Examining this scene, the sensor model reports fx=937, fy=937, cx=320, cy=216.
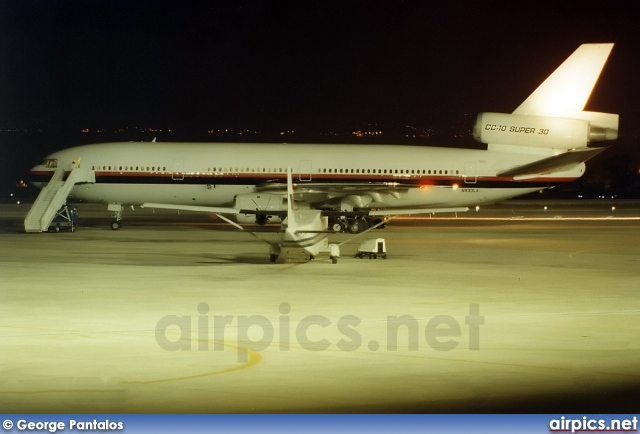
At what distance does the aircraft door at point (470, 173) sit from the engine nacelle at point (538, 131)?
1.77 m

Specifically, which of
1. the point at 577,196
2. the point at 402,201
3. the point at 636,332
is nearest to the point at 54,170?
the point at 402,201

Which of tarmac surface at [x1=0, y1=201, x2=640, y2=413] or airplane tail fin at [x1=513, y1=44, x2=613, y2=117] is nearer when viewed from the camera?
tarmac surface at [x1=0, y1=201, x2=640, y2=413]

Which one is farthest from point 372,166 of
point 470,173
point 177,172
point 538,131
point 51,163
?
point 51,163

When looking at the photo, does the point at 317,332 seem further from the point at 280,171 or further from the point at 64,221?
the point at 280,171

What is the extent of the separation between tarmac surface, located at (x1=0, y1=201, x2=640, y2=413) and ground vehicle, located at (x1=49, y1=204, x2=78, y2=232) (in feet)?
41.4

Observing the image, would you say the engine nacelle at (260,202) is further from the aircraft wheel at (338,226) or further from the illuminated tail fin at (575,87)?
the illuminated tail fin at (575,87)

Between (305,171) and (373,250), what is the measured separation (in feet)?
63.3

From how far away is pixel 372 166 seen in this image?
5206 centimetres

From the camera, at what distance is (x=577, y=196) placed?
120 m

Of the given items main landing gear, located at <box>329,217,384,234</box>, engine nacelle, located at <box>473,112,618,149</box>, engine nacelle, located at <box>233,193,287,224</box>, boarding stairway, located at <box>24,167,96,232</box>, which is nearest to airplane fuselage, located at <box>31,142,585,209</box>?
boarding stairway, located at <box>24,167,96,232</box>

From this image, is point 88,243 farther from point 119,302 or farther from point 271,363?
point 271,363

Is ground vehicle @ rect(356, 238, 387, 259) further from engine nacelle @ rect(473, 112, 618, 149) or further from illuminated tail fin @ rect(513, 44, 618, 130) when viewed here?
A: illuminated tail fin @ rect(513, 44, 618, 130)

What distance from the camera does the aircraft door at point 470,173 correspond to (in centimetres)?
5225

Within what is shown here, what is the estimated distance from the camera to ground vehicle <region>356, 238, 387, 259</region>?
32.6 m
